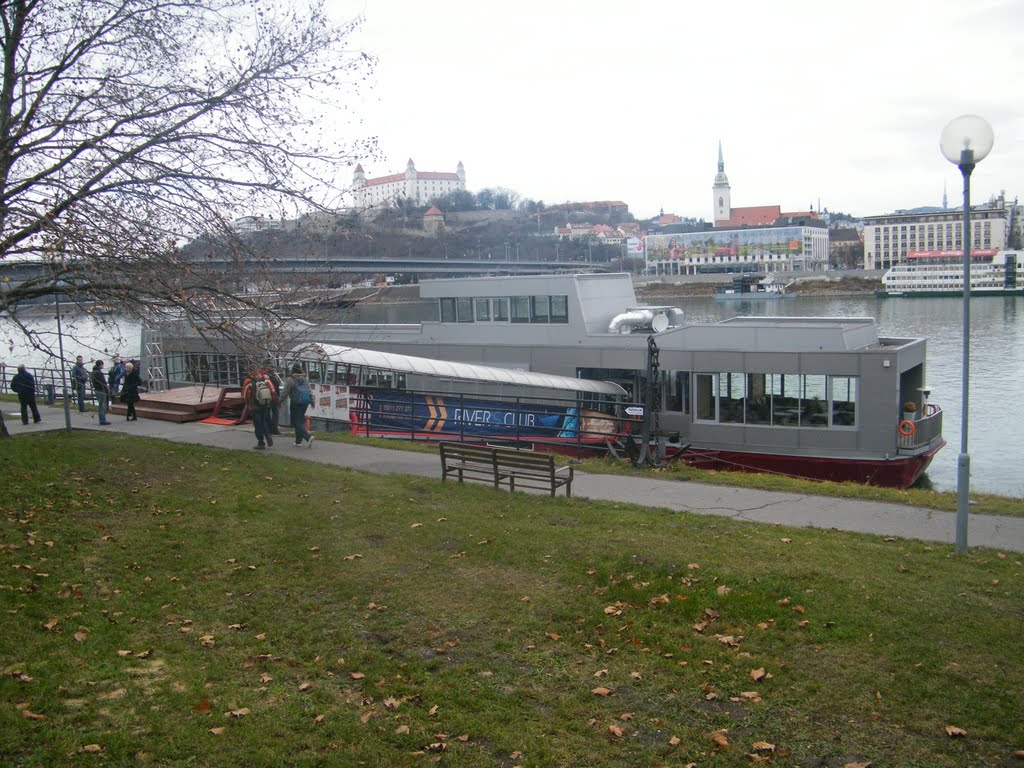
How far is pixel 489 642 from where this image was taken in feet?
22.8

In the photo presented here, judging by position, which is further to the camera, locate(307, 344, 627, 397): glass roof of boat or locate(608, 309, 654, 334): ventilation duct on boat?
locate(608, 309, 654, 334): ventilation duct on boat

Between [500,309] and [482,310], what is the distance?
65 cm

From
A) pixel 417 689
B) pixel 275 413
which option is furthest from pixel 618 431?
pixel 417 689

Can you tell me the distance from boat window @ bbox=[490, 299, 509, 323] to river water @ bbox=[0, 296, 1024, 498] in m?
2.70

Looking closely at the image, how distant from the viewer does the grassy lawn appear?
5.34 meters

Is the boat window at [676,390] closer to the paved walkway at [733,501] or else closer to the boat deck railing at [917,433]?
the boat deck railing at [917,433]

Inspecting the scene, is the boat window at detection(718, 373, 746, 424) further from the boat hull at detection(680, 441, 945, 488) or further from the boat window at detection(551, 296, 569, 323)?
the boat window at detection(551, 296, 569, 323)

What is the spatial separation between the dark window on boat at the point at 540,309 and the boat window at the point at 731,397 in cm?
701

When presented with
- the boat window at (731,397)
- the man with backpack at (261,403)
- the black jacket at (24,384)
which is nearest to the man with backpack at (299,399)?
the man with backpack at (261,403)

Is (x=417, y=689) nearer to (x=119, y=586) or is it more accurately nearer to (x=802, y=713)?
(x=802, y=713)

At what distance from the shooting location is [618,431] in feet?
68.8

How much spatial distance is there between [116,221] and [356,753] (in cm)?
753

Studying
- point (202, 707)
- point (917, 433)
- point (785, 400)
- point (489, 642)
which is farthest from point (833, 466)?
point (202, 707)

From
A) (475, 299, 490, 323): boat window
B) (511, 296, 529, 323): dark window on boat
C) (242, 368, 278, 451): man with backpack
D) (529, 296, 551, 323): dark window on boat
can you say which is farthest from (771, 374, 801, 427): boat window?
(242, 368, 278, 451): man with backpack
